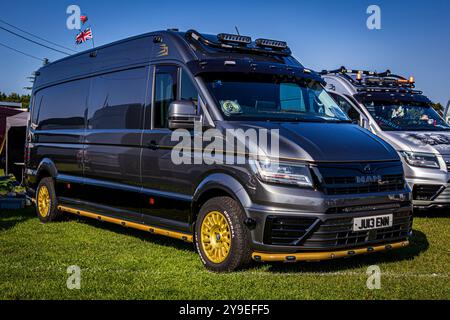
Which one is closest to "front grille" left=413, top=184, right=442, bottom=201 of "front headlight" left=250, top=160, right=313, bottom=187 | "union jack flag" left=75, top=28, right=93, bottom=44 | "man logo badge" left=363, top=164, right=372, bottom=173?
"man logo badge" left=363, top=164, right=372, bottom=173

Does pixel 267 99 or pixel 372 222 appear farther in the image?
pixel 267 99

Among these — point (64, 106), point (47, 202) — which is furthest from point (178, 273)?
point (47, 202)

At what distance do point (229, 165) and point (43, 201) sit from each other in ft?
17.3

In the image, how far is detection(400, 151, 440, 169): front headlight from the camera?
9281 mm

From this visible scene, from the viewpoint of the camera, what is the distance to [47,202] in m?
9.82

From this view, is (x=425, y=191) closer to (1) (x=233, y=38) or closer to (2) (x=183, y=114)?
(1) (x=233, y=38)

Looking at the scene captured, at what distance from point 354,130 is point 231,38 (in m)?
1.84

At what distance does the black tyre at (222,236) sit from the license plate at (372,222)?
1.06 meters

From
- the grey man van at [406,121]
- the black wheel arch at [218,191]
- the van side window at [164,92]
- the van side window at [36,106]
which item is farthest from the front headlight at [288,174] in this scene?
the van side window at [36,106]

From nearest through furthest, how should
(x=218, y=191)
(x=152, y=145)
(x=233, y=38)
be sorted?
1. (x=218, y=191)
2. (x=152, y=145)
3. (x=233, y=38)

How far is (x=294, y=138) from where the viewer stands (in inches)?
224

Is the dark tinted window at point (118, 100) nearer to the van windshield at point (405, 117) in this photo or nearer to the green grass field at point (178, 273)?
the green grass field at point (178, 273)
